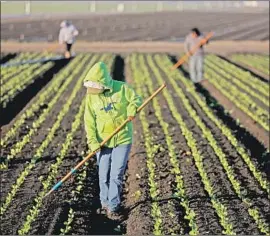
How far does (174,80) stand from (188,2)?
7334 cm

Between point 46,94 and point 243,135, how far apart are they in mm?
5637

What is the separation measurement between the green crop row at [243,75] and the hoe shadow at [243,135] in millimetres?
1462

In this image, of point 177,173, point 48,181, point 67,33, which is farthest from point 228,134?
point 67,33

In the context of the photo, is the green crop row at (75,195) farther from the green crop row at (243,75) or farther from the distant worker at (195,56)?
the distant worker at (195,56)

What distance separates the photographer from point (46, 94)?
51.9 feet

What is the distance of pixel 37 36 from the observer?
36844 mm

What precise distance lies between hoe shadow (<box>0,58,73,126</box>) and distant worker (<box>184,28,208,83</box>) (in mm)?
4095

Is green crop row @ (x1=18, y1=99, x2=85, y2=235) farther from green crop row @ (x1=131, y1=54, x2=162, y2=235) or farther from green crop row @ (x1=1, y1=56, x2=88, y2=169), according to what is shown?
green crop row @ (x1=131, y1=54, x2=162, y2=235)

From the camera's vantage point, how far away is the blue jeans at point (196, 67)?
59.3 ft

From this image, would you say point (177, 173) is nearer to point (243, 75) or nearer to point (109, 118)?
point (109, 118)

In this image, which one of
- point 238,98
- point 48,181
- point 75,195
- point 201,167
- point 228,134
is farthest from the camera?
point 238,98

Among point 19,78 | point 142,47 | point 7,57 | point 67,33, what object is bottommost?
point 142,47

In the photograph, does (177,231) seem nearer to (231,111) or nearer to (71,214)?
(71,214)

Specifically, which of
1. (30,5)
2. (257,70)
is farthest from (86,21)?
(257,70)
